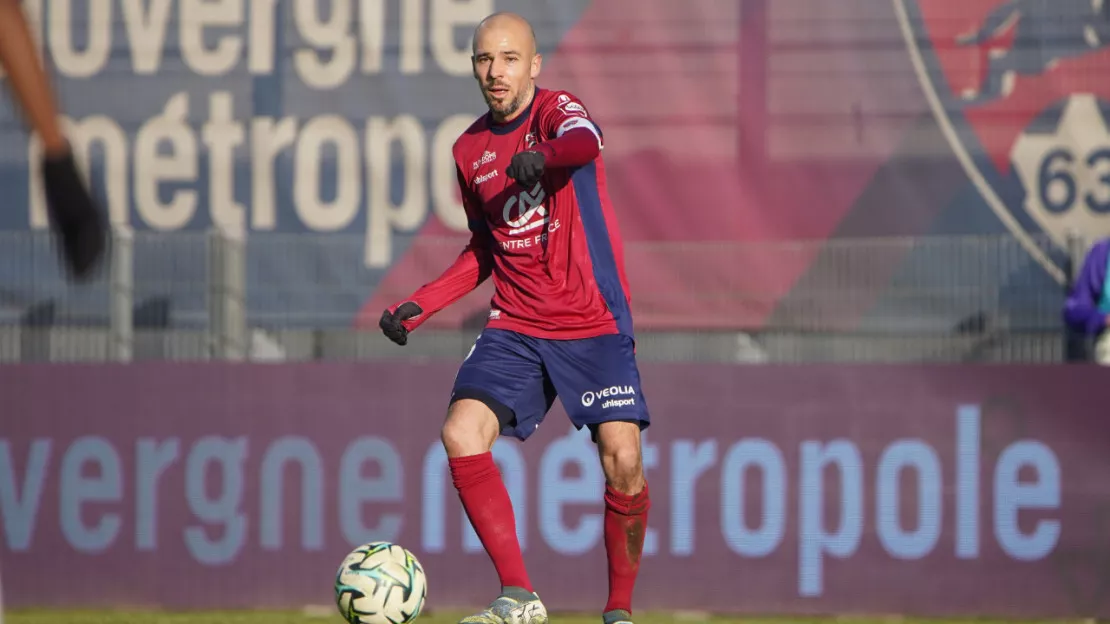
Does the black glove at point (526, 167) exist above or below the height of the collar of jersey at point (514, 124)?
below

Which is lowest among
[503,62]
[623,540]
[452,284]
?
[623,540]

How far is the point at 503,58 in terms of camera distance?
640 cm

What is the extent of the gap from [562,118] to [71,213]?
8.14 ft

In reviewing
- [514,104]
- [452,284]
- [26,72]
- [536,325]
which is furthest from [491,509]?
[26,72]

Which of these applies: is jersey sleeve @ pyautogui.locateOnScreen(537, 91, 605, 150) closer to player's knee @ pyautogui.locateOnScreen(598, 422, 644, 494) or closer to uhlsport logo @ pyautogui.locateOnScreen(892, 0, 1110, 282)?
player's knee @ pyautogui.locateOnScreen(598, 422, 644, 494)

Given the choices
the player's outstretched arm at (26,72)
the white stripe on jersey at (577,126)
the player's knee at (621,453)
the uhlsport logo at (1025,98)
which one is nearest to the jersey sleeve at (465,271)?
the white stripe on jersey at (577,126)

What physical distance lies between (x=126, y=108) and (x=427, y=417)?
2919mm

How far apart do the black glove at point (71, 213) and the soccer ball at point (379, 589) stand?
2.53m

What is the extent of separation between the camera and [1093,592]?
9.20 meters

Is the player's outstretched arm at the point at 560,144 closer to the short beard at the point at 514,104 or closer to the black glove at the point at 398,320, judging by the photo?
the short beard at the point at 514,104

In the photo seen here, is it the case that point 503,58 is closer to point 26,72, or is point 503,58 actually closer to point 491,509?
point 491,509

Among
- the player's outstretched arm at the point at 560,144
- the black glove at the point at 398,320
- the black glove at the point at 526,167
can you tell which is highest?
the player's outstretched arm at the point at 560,144

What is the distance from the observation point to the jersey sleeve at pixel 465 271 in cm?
674

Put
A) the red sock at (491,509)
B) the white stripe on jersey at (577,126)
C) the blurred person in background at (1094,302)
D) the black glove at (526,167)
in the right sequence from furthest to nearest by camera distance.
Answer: the blurred person in background at (1094,302), the red sock at (491,509), the white stripe on jersey at (577,126), the black glove at (526,167)
